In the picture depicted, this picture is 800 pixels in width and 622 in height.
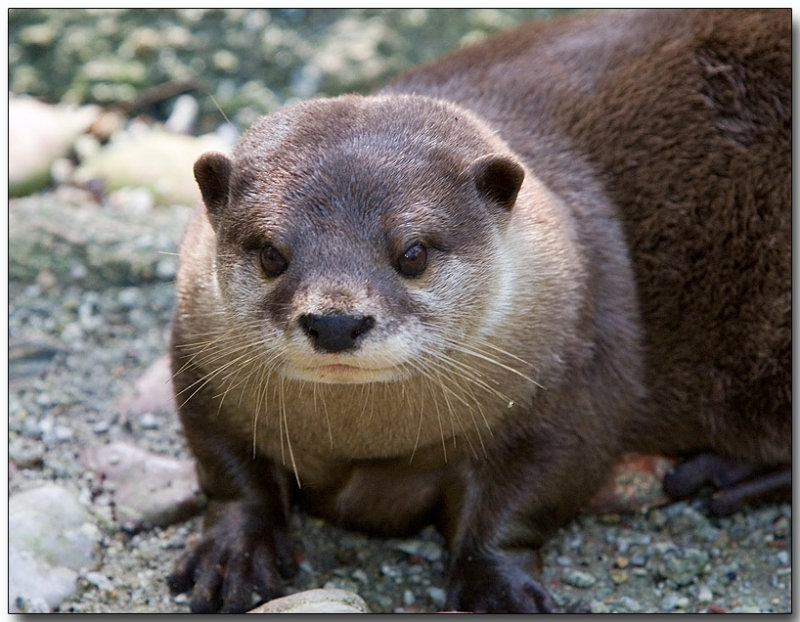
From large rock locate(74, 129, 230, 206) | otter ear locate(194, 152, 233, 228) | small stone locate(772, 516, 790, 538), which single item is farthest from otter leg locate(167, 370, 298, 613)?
large rock locate(74, 129, 230, 206)

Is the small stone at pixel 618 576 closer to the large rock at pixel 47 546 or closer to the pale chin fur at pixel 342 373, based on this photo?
the pale chin fur at pixel 342 373

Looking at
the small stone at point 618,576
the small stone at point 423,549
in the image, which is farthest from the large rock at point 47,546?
the small stone at point 618,576

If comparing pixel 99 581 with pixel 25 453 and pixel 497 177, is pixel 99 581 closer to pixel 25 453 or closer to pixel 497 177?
pixel 25 453

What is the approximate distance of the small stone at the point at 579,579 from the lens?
2906mm

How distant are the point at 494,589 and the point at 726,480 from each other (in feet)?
2.50

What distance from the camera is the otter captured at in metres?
2.38

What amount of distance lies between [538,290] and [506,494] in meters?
0.48

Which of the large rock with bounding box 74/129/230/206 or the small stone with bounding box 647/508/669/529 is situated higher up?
the large rock with bounding box 74/129/230/206

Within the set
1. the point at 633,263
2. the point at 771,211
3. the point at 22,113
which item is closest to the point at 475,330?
the point at 633,263

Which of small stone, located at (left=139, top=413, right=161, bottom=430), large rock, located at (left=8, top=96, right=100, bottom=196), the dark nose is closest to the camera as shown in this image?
the dark nose

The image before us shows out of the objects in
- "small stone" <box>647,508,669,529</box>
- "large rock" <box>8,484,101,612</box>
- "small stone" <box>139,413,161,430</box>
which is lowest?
"small stone" <box>647,508,669,529</box>

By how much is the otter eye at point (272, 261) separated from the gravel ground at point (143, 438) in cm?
85

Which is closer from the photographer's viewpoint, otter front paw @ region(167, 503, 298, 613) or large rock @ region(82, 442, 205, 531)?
otter front paw @ region(167, 503, 298, 613)

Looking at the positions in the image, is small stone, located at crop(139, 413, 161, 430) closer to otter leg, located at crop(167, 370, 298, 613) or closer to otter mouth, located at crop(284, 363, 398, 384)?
otter leg, located at crop(167, 370, 298, 613)
